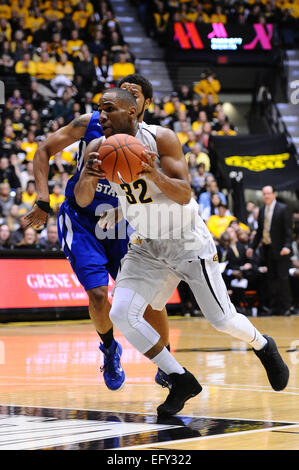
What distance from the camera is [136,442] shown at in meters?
4.16

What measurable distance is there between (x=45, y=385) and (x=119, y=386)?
856mm

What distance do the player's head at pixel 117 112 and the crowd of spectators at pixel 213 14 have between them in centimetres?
1914

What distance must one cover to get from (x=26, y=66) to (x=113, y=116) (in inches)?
603

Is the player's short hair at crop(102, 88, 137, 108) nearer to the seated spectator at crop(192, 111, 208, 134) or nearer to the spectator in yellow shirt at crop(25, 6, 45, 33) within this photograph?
the seated spectator at crop(192, 111, 208, 134)

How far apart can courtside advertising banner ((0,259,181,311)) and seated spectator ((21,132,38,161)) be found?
4271mm

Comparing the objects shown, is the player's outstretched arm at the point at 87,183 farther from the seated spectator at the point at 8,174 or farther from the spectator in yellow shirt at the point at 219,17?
the spectator in yellow shirt at the point at 219,17

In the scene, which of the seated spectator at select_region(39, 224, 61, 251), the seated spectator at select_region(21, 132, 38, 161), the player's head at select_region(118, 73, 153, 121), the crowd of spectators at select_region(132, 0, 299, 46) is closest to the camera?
the player's head at select_region(118, 73, 153, 121)

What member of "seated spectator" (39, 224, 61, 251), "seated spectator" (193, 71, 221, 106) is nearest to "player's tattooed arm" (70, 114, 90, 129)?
"seated spectator" (39, 224, 61, 251)

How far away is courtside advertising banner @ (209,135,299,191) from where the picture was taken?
67.2 feet

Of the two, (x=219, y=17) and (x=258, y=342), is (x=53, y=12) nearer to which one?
(x=219, y=17)

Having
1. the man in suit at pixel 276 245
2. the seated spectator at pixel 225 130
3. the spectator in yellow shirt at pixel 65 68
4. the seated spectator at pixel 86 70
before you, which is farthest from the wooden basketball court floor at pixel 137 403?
the seated spectator at pixel 225 130

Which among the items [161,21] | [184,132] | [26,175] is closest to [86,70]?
[184,132]

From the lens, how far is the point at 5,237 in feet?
46.5

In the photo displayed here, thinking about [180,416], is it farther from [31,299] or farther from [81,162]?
[31,299]
